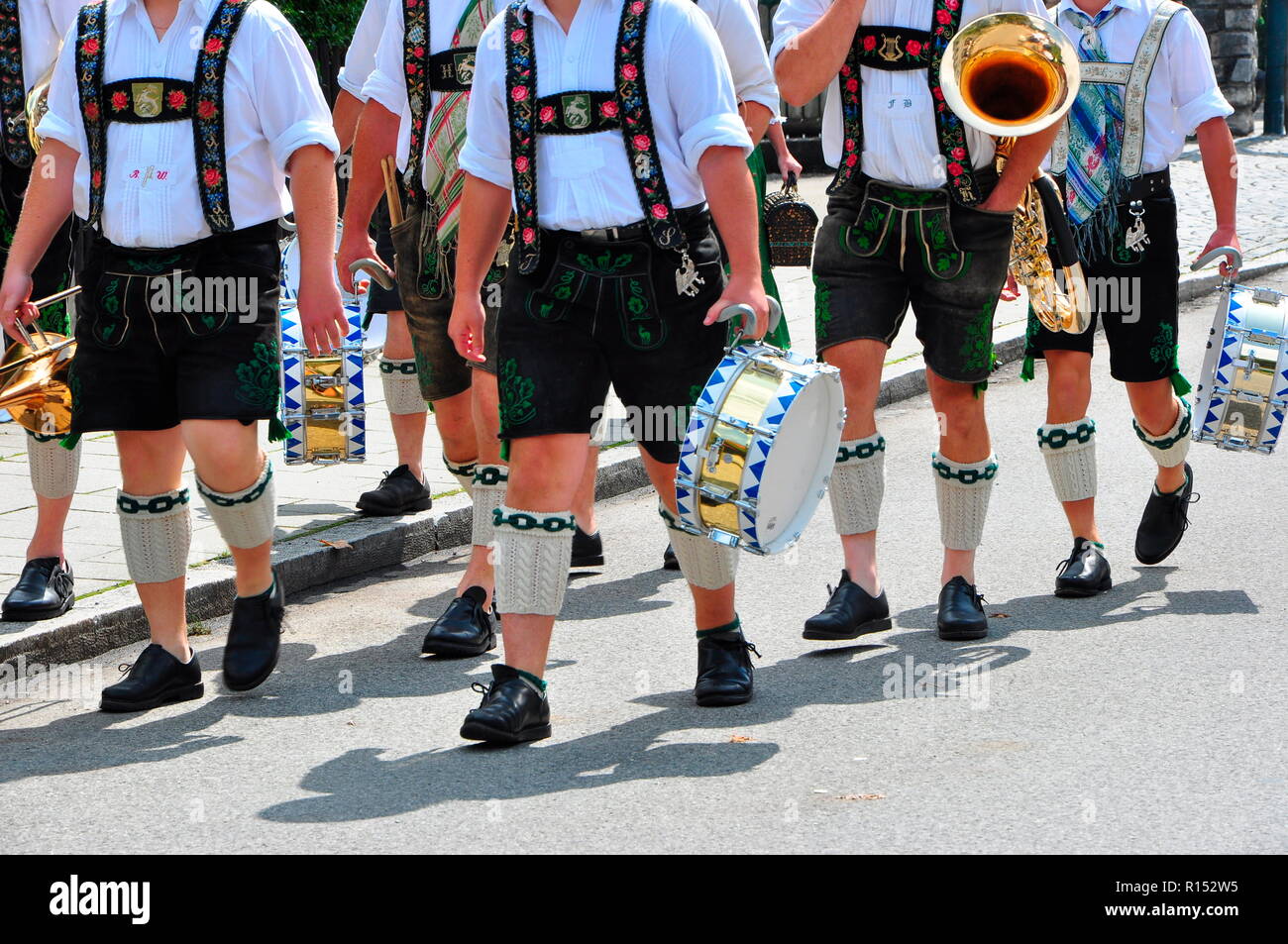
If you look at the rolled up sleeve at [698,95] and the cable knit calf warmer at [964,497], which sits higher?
the rolled up sleeve at [698,95]

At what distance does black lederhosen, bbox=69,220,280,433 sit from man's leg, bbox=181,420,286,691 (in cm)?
6

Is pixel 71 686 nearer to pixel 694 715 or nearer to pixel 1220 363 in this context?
pixel 694 715

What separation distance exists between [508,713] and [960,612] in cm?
163

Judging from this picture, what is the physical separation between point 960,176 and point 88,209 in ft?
7.79

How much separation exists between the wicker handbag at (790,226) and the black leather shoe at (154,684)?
431 centimetres

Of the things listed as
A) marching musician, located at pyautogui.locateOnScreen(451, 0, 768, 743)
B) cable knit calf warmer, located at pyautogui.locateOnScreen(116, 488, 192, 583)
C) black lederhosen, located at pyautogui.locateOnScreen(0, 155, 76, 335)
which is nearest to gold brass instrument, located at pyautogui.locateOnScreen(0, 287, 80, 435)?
cable knit calf warmer, located at pyautogui.locateOnScreen(116, 488, 192, 583)

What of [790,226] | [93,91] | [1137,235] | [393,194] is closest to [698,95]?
[93,91]

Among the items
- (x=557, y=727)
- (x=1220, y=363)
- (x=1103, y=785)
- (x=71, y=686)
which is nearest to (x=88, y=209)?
(x=71, y=686)

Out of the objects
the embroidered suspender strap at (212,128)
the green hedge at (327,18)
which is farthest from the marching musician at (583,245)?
the green hedge at (327,18)

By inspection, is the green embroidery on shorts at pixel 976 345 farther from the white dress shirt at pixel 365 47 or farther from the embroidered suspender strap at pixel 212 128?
the embroidered suspender strap at pixel 212 128

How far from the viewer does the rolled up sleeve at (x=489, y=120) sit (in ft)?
16.1

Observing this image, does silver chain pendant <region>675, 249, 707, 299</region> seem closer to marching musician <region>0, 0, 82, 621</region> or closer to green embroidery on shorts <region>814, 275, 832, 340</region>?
green embroidery on shorts <region>814, 275, 832, 340</region>

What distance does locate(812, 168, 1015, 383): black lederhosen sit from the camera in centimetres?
573

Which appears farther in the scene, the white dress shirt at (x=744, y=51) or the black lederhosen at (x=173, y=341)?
the white dress shirt at (x=744, y=51)
